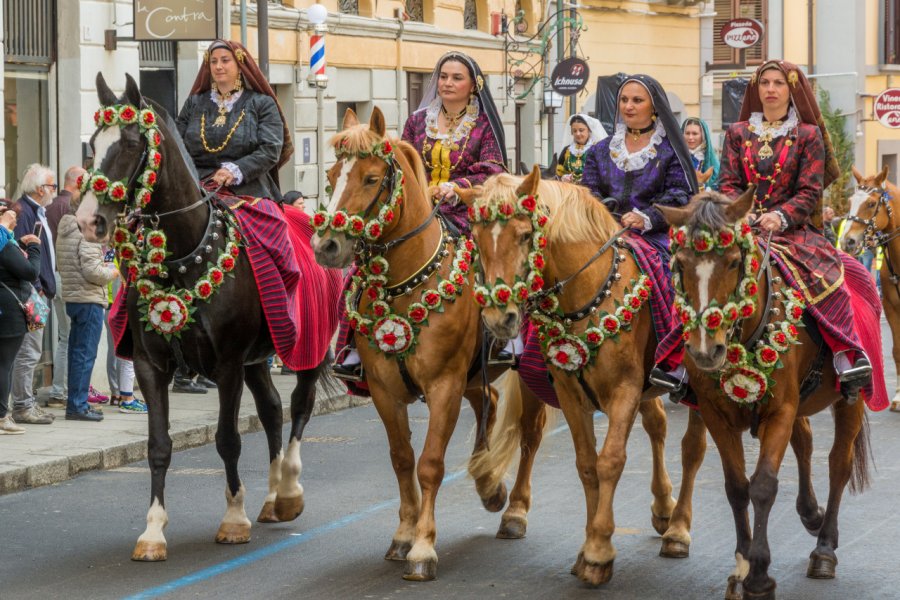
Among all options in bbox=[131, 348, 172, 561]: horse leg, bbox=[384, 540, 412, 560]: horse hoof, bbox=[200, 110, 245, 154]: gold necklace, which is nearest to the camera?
bbox=[384, 540, 412, 560]: horse hoof

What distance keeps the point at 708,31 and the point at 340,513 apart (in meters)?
31.9

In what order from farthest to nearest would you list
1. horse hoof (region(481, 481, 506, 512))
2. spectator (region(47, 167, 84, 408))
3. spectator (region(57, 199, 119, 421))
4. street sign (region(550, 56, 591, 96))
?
1. street sign (region(550, 56, 591, 96))
2. spectator (region(47, 167, 84, 408))
3. spectator (region(57, 199, 119, 421))
4. horse hoof (region(481, 481, 506, 512))

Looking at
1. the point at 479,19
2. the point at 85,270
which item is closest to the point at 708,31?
the point at 479,19

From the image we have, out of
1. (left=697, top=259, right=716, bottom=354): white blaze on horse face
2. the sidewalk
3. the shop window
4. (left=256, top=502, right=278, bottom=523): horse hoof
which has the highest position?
the shop window

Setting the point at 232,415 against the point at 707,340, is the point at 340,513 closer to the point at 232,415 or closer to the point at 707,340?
the point at 232,415

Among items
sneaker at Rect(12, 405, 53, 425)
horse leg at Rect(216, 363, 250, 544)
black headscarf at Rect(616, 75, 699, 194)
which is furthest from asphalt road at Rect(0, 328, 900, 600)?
black headscarf at Rect(616, 75, 699, 194)

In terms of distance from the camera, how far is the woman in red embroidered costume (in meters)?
7.99

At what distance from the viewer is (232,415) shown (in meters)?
8.97

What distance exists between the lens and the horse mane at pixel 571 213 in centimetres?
Answer: 785

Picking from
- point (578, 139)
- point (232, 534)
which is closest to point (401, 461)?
point (232, 534)

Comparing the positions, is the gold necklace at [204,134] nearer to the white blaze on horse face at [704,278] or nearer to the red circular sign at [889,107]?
the white blaze on horse face at [704,278]

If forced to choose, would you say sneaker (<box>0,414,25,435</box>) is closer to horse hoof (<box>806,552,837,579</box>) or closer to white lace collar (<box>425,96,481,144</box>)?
white lace collar (<box>425,96,481,144</box>)

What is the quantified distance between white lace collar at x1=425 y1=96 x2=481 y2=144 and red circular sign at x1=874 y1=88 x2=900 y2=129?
822 inches

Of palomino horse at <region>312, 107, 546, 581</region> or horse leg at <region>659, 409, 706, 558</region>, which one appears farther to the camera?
horse leg at <region>659, 409, 706, 558</region>
